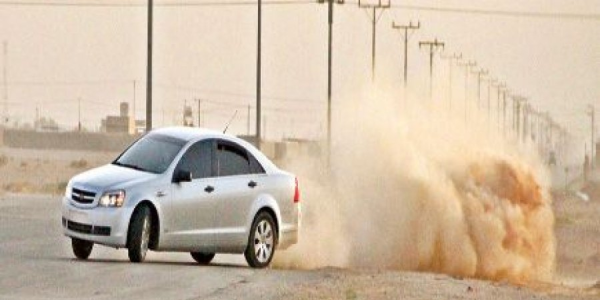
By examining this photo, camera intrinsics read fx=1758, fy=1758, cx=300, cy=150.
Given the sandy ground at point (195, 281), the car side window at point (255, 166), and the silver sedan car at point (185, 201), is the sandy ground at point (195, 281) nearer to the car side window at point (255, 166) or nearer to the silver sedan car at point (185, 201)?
the silver sedan car at point (185, 201)

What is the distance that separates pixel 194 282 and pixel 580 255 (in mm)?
44051

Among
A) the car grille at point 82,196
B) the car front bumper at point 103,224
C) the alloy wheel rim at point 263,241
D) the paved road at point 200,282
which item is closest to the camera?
the paved road at point 200,282

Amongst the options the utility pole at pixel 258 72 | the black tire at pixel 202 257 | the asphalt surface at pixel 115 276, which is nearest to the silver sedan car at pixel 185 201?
the asphalt surface at pixel 115 276

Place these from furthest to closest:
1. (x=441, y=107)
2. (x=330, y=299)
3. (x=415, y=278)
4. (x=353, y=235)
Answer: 1. (x=441, y=107)
2. (x=353, y=235)
3. (x=415, y=278)
4. (x=330, y=299)

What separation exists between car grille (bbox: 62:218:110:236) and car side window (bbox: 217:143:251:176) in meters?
2.07

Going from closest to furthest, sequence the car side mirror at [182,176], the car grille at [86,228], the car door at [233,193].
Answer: the car grille at [86,228]
the car side mirror at [182,176]
the car door at [233,193]

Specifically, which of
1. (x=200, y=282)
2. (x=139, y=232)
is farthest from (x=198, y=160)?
(x=200, y=282)

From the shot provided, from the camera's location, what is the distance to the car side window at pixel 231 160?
2527 centimetres

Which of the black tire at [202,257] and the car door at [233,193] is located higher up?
the car door at [233,193]

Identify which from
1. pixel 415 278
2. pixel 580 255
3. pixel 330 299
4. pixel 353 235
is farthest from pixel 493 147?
pixel 580 255

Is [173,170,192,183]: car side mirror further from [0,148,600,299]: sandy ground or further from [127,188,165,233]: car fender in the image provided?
[0,148,600,299]: sandy ground

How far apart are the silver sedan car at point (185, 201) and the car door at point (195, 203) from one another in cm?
1

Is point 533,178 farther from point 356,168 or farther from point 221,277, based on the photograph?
point 221,277

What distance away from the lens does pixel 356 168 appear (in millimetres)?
36812
